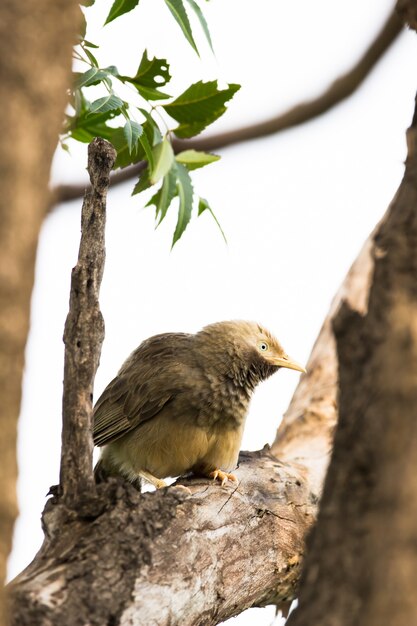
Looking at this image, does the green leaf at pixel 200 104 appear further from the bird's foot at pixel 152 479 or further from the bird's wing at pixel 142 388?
the bird's foot at pixel 152 479

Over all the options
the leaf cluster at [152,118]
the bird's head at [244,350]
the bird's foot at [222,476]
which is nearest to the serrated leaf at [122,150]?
the leaf cluster at [152,118]

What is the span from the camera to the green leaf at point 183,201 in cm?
357

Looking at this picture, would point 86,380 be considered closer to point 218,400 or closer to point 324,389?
point 218,400

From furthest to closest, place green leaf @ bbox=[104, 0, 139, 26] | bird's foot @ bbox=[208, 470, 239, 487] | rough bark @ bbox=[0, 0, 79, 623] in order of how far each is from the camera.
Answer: bird's foot @ bbox=[208, 470, 239, 487] → green leaf @ bbox=[104, 0, 139, 26] → rough bark @ bbox=[0, 0, 79, 623]

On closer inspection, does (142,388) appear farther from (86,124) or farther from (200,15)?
(200,15)

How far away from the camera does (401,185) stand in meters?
2.18

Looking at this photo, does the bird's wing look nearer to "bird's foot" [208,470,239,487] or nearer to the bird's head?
the bird's head

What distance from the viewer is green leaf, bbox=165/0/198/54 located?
9.46 feet

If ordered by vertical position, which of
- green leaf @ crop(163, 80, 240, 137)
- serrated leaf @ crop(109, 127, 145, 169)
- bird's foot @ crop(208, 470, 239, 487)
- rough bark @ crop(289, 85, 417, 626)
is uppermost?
green leaf @ crop(163, 80, 240, 137)

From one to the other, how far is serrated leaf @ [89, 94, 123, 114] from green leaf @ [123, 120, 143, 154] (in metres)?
0.08

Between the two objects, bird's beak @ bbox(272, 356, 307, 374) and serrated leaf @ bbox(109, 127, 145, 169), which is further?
bird's beak @ bbox(272, 356, 307, 374)

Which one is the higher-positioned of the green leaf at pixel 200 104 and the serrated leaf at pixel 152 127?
the green leaf at pixel 200 104

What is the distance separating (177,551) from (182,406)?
148 cm

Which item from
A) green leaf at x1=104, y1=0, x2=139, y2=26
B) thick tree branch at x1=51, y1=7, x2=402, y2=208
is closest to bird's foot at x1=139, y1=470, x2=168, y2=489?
thick tree branch at x1=51, y1=7, x2=402, y2=208
